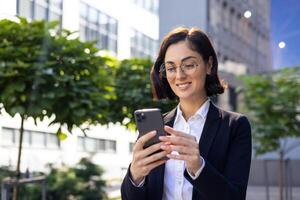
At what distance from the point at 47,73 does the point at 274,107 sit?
4.87 meters

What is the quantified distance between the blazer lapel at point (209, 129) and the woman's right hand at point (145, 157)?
137 millimetres

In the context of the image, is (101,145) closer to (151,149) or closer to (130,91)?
(130,91)

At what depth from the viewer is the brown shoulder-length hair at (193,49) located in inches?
58.2

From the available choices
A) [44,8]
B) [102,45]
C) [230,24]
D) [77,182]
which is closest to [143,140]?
[77,182]

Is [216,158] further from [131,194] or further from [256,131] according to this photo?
[256,131]

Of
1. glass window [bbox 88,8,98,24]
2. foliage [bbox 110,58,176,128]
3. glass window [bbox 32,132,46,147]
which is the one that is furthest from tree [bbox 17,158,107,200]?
glass window [bbox 88,8,98,24]

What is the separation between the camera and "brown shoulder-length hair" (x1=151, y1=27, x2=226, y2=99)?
148 centimetres

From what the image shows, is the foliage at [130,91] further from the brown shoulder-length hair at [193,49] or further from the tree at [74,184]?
the brown shoulder-length hair at [193,49]

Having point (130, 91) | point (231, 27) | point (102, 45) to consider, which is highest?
point (231, 27)

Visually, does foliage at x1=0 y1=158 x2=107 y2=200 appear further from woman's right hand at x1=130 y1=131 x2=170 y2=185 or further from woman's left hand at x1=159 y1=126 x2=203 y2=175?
woman's left hand at x1=159 y1=126 x2=203 y2=175

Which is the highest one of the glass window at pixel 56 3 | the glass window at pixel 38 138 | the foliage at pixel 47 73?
the glass window at pixel 56 3

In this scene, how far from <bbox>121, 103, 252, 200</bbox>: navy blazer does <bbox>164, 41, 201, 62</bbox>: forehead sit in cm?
18

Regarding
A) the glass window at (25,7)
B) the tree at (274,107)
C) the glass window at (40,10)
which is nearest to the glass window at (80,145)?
the glass window at (40,10)

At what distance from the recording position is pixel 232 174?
4.62ft
